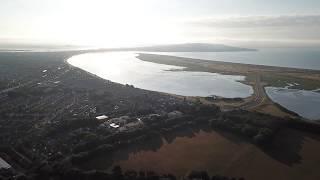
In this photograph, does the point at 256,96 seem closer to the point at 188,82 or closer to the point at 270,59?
the point at 188,82

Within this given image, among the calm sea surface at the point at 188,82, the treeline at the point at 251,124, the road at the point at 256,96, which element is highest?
the treeline at the point at 251,124

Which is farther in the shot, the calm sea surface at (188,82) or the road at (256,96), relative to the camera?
the calm sea surface at (188,82)

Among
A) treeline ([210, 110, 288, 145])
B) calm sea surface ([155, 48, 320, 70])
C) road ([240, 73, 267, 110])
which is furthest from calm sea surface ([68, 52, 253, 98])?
calm sea surface ([155, 48, 320, 70])

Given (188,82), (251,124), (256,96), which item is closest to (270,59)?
(188,82)

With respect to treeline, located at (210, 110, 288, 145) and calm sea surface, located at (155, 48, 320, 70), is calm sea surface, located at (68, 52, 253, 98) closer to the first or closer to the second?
treeline, located at (210, 110, 288, 145)

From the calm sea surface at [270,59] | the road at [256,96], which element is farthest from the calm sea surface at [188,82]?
the calm sea surface at [270,59]

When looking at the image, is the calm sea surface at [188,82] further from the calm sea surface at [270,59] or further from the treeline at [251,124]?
the calm sea surface at [270,59]

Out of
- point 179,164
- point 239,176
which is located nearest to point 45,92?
point 179,164

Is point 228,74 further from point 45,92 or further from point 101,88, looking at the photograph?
point 45,92

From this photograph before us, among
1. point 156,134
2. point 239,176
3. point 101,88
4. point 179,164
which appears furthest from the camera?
point 101,88

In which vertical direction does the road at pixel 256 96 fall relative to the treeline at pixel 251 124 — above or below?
below

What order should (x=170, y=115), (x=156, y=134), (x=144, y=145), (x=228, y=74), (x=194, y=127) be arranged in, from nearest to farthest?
(x=144, y=145) < (x=156, y=134) < (x=194, y=127) < (x=170, y=115) < (x=228, y=74)
